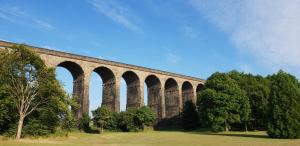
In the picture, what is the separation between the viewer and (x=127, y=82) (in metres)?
74.6

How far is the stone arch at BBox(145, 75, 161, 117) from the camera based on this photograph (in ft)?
255

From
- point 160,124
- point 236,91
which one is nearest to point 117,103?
point 160,124

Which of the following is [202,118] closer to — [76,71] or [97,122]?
[97,122]

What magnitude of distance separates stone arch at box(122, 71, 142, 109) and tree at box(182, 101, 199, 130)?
1118cm

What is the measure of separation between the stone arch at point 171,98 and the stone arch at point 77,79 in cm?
2765

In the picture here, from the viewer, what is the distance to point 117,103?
6512cm

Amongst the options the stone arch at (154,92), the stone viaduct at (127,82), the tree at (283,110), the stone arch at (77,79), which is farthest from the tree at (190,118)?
the tree at (283,110)

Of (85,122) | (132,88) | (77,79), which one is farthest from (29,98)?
(132,88)

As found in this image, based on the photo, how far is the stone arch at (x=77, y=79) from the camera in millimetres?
59403

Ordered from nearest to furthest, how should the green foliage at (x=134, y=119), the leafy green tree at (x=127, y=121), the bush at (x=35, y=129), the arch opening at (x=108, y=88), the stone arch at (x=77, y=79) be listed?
the bush at (x=35, y=129) → the stone arch at (x=77, y=79) → the leafy green tree at (x=127, y=121) → the green foliage at (x=134, y=119) → the arch opening at (x=108, y=88)

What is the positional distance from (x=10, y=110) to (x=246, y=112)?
1467 inches

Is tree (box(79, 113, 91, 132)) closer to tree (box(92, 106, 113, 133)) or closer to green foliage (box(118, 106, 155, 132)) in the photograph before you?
tree (box(92, 106, 113, 133))

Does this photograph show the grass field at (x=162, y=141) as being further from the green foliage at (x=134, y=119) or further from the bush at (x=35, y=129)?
the green foliage at (x=134, y=119)

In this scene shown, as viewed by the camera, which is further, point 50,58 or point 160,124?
point 160,124
